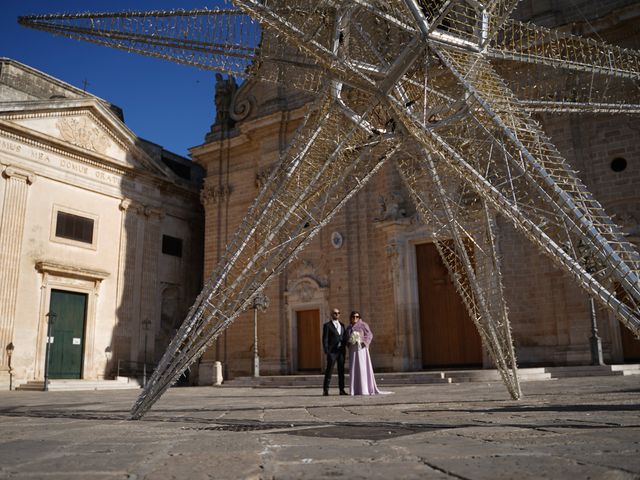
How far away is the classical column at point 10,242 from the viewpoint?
18906 mm

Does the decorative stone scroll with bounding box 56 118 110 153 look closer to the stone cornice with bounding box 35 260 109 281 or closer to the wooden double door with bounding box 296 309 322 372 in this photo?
the stone cornice with bounding box 35 260 109 281

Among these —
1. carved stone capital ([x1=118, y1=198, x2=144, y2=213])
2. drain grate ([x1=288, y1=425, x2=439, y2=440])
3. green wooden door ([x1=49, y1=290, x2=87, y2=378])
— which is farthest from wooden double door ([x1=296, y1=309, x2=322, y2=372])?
drain grate ([x1=288, y1=425, x2=439, y2=440])

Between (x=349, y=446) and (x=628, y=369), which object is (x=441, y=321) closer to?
(x=628, y=369)

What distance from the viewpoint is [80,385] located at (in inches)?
754

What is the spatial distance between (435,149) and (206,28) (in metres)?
2.87

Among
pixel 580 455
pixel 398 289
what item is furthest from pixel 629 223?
pixel 580 455

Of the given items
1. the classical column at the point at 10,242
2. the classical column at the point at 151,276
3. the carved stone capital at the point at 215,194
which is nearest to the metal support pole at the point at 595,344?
the carved stone capital at the point at 215,194

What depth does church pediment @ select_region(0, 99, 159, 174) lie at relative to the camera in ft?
66.4

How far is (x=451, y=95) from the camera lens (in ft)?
20.8

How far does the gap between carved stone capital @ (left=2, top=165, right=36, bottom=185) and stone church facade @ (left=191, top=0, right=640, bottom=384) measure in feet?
21.6

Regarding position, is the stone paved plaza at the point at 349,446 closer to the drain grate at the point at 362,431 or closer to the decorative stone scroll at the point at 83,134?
the drain grate at the point at 362,431

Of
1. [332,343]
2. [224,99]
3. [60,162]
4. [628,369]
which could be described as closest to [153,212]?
[60,162]

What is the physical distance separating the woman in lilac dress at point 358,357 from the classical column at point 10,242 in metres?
13.9

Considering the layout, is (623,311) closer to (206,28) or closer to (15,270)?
(206,28)
